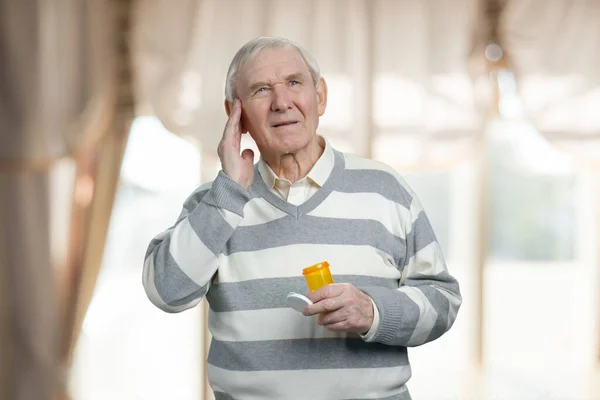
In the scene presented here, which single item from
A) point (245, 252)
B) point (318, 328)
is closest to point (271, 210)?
point (245, 252)

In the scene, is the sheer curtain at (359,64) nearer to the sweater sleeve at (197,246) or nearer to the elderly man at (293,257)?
the elderly man at (293,257)

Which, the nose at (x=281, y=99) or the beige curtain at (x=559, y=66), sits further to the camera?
the beige curtain at (x=559, y=66)

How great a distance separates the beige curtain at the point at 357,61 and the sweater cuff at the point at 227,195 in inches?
92.5

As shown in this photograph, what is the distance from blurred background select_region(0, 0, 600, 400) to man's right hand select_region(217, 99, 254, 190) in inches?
87.3

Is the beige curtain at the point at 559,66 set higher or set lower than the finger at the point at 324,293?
higher

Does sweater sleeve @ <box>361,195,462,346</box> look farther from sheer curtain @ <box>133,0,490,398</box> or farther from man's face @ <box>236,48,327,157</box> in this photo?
sheer curtain @ <box>133,0,490,398</box>

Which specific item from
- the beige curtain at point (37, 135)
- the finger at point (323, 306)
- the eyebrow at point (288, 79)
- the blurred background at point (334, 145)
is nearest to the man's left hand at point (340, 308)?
the finger at point (323, 306)

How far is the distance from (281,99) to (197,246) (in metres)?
0.32

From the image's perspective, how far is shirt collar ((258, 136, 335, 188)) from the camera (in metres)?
1.42

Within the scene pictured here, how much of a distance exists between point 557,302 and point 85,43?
2.71 metres

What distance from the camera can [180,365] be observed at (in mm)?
3736

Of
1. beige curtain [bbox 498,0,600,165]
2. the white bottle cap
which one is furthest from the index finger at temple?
beige curtain [bbox 498,0,600,165]

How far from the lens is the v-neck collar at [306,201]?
1.38 meters

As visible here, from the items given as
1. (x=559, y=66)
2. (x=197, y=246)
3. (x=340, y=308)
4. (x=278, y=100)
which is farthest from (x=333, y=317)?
(x=559, y=66)
